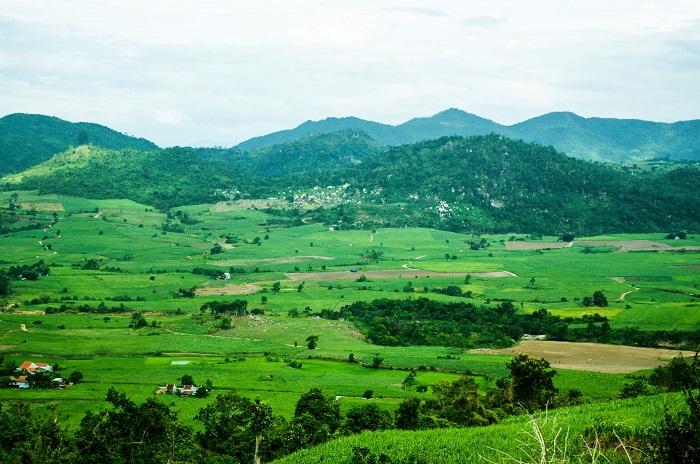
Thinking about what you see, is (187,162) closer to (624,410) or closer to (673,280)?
(673,280)

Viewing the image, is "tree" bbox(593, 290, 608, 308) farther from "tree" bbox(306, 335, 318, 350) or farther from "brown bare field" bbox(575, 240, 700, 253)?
"brown bare field" bbox(575, 240, 700, 253)

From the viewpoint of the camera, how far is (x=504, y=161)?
5896 inches

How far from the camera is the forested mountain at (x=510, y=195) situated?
128m

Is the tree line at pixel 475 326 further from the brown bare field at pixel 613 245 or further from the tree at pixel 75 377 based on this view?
the brown bare field at pixel 613 245

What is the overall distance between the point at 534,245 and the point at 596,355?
65.3 metres

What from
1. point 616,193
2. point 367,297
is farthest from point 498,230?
point 367,297

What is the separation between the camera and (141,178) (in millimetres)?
158125

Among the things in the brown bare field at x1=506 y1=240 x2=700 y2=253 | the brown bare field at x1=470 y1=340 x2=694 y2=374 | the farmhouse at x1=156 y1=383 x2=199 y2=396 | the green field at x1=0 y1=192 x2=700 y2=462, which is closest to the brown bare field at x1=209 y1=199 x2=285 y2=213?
the green field at x1=0 y1=192 x2=700 y2=462

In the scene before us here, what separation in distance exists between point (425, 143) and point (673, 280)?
9862cm

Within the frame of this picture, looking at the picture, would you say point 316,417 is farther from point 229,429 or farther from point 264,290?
point 264,290

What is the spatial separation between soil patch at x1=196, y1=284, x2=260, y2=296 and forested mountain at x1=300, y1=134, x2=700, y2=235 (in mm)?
50564

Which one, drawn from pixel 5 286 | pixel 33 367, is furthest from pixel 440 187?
pixel 33 367

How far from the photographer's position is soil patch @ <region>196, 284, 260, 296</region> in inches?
3056

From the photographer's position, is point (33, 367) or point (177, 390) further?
point (33, 367)
